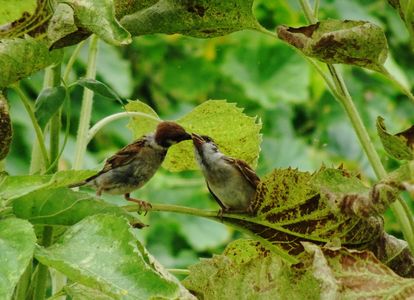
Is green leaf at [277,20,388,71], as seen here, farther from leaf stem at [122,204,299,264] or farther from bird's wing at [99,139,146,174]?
bird's wing at [99,139,146,174]

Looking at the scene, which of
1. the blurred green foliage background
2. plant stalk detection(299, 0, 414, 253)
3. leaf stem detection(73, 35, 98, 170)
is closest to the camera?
plant stalk detection(299, 0, 414, 253)

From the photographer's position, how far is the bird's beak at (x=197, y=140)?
0.70 m

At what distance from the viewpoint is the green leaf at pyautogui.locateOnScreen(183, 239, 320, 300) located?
0.54 m

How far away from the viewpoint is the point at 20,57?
521 mm

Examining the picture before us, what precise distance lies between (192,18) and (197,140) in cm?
13

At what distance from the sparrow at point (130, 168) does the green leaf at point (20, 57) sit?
0.20 metres

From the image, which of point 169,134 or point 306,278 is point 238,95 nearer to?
point 169,134

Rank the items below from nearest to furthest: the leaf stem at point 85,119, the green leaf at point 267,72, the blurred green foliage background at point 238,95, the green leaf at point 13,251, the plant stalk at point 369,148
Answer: the green leaf at point 13,251, the plant stalk at point 369,148, the leaf stem at point 85,119, the blurred green foliage background at point 238,95, the green leaf at point 267,72

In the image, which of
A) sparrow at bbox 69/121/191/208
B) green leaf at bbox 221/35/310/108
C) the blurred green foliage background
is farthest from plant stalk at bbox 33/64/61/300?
green leaf at bbox 221/35/310/108

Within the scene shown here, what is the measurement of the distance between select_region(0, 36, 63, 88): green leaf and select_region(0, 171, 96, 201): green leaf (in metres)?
0.06

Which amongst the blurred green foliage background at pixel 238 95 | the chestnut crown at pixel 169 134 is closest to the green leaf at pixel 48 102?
the chestnut crown at pixel 169 134

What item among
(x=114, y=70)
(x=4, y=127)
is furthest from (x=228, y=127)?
(x=114, y=70)

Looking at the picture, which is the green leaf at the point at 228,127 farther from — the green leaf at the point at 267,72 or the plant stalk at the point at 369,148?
the green leaf at the point at 267,72

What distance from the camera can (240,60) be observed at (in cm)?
348
